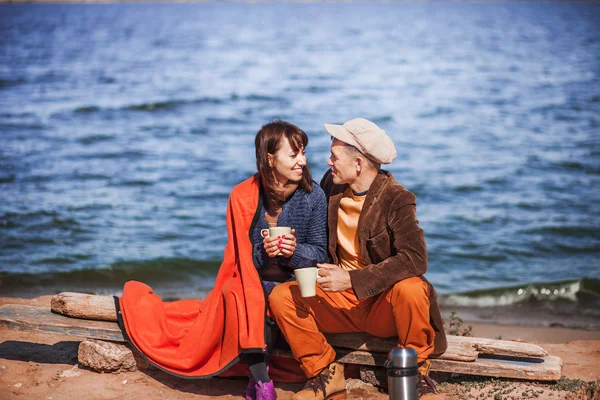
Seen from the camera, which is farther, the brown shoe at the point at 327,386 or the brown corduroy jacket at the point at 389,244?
the brown shoe at the point at 327,386

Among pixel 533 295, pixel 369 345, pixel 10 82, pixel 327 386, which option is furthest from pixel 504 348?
pixel 10 82

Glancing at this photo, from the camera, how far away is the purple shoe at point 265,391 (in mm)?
4637

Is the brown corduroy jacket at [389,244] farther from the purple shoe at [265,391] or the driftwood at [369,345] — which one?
the purple shoe at [265,391]

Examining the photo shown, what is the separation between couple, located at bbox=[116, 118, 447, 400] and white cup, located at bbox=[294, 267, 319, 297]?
262 millimetres

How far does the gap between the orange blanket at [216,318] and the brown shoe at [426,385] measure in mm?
1013

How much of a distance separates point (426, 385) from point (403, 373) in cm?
62

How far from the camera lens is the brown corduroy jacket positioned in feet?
14.9

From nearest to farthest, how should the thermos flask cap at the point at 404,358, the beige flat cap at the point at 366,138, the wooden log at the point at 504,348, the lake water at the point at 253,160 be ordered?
the thermos flask cap at the point at 404,358, the beige flat cap at the point at 366,138, the wooden log at the point at 504,348, the lake water at the point at 253,160

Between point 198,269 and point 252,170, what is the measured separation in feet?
19.4

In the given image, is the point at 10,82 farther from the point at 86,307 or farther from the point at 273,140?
the point at 273,140

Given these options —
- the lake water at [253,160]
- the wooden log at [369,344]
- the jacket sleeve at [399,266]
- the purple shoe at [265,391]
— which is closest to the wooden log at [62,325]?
→ the purple shoe at [265,391]

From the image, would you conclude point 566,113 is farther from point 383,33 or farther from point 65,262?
point 383,33

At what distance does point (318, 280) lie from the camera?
450 cm

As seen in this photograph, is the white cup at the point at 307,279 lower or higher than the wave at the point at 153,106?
lower
